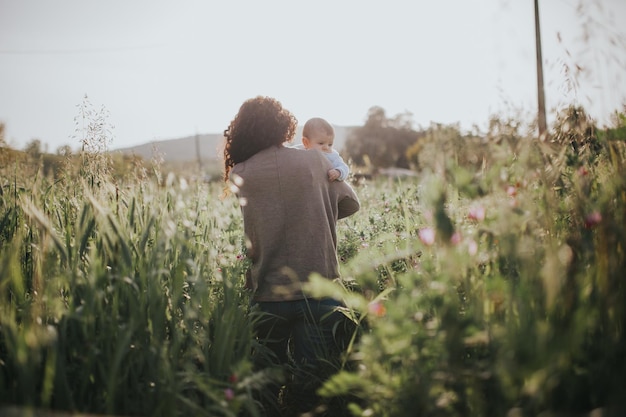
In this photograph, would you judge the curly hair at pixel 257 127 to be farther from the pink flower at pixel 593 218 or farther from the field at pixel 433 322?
the pink flower at pixel 593 218

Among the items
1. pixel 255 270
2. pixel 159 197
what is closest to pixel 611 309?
pixel 255 270

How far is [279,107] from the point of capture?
2.72m

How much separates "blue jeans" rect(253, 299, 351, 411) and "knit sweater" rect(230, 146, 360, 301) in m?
0.08

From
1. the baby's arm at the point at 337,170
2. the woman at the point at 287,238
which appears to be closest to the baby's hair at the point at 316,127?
the baby's arm at the point at 337,170

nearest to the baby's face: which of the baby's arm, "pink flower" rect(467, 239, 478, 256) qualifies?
the baby's arm

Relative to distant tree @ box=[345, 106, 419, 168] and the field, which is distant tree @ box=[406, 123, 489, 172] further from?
distant tree @ box=[345, 106, 419, 168]

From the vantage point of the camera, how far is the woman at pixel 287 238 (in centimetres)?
248

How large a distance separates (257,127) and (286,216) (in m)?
0.55

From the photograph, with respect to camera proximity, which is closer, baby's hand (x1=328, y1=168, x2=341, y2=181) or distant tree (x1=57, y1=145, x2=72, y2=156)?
baby's hand (x1=328, y1=168, x2=341, y2=181)

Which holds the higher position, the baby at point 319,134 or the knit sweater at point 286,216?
the baby at point 319,134

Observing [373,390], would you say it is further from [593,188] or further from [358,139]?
[358,139]

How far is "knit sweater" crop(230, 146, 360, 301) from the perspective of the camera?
2.50 m

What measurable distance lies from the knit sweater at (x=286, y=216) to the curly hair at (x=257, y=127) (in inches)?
4.2

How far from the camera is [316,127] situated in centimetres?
352
